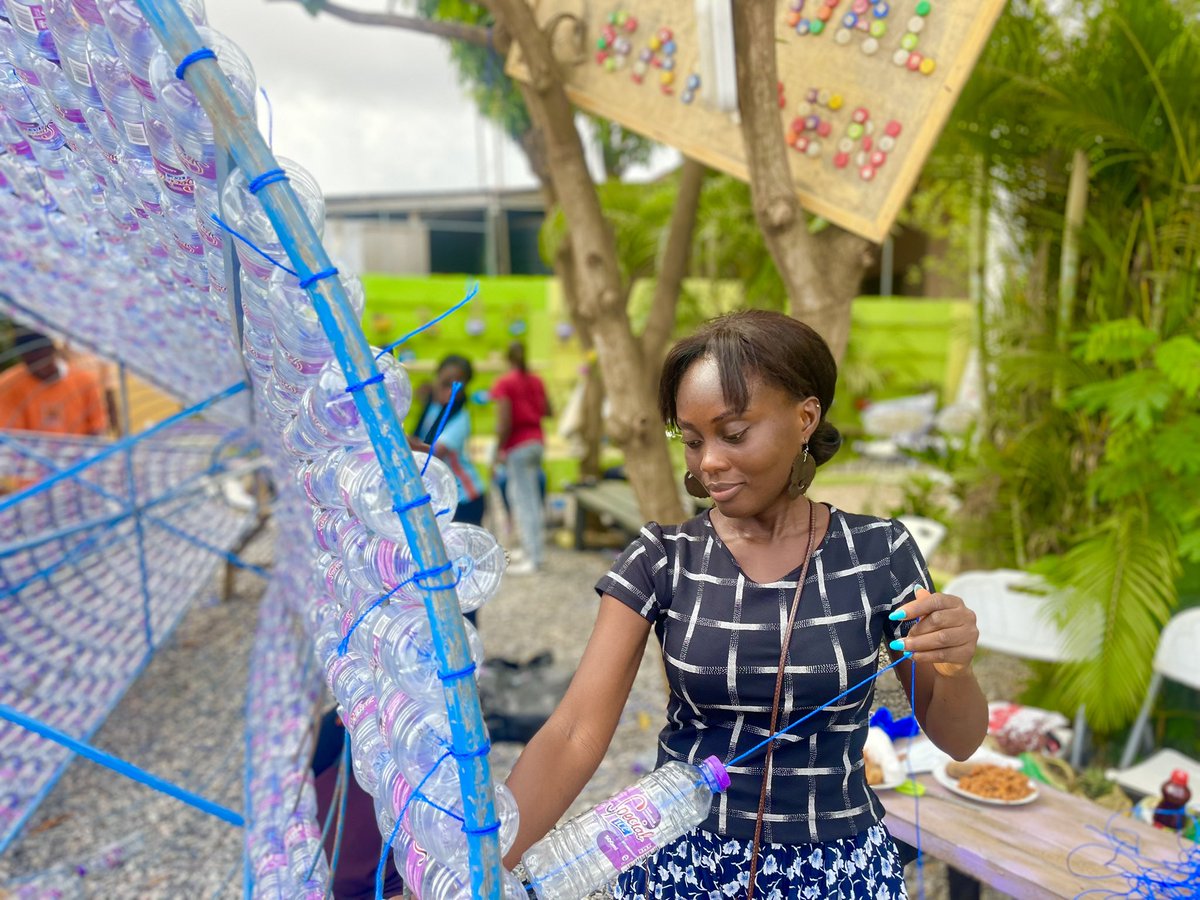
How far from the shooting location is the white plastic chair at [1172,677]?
3291 mm

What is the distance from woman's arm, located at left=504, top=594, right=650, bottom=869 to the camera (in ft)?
4.22

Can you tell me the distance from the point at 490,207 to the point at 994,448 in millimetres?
17965

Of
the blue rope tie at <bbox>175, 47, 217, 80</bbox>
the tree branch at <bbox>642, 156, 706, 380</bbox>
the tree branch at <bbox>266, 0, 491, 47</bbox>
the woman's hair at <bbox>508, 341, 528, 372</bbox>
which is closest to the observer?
the blue rope tie at <bbox>175, 47, 217, 80</bbox>

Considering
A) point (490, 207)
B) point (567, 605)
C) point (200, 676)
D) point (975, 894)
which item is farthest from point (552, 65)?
point (490, 207)

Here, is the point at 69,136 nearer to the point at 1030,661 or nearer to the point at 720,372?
the point at 720,372

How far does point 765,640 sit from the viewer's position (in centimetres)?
136

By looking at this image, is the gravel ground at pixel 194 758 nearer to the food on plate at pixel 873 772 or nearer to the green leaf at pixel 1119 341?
the food on plate at pixel 873 772

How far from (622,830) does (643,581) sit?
1.13ft

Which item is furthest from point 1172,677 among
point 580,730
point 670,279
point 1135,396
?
point 580,730

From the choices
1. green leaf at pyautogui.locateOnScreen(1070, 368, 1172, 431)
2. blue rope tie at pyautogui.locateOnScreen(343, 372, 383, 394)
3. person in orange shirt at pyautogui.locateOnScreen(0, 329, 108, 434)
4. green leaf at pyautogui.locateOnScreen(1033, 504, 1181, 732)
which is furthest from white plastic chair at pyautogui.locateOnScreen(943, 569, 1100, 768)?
person in orange shirt at pyautogui.locateOnScreen(0, 329, 108, 434)

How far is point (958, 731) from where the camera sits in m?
1.44

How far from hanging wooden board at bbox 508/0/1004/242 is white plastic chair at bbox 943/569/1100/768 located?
2.02 meters

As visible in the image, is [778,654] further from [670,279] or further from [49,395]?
[49,395]

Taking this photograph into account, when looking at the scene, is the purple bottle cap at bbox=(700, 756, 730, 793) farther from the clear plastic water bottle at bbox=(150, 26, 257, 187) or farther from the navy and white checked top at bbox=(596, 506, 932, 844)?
the clear plastic water bottle at bbox=(150, 26, 257, 187)
